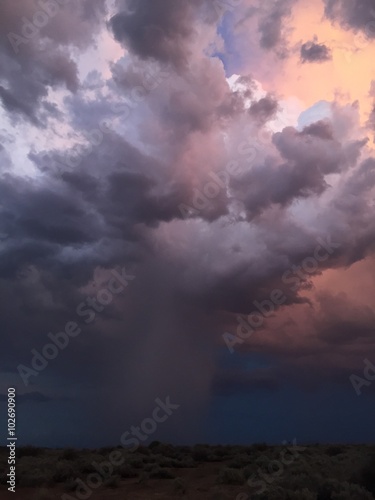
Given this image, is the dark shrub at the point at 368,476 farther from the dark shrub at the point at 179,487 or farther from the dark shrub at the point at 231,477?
the dark shrub at the point at 179,487

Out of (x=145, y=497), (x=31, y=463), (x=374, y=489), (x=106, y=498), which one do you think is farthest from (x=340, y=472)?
(x=31, y=463)

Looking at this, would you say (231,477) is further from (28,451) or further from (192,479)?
(28,451)

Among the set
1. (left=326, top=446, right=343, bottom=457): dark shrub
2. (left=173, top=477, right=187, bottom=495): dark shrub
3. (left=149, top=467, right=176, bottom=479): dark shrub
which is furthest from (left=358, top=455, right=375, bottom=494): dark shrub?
(left=326, top=446, right=343, bottom=457): dark shrub

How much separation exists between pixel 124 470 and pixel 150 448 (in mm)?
12213

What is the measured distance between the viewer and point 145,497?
2041 cm

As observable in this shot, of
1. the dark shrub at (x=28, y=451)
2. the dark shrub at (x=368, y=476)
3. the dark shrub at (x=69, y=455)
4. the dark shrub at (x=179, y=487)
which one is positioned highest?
the dark shrub at (x=28, y=451)

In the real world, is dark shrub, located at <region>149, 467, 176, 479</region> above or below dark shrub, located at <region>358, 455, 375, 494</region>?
above

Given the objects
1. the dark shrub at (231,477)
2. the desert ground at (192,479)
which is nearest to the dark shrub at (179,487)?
the desert ground at (192,479)

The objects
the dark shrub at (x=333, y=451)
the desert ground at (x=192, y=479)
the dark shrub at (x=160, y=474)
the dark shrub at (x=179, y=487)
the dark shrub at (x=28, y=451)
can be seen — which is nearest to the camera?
the desert ground at (x=192, y=479)

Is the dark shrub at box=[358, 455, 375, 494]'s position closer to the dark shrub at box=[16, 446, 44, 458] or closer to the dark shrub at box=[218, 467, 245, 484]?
the dark shrub at box=[218, 467, 245, 484]

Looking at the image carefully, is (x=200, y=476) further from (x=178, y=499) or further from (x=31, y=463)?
(x=31, y=463)

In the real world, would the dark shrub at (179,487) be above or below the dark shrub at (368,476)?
above

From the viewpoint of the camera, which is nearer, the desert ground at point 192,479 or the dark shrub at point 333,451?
the desert ground at point 192,479

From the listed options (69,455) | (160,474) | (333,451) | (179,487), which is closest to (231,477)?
(179,487)
